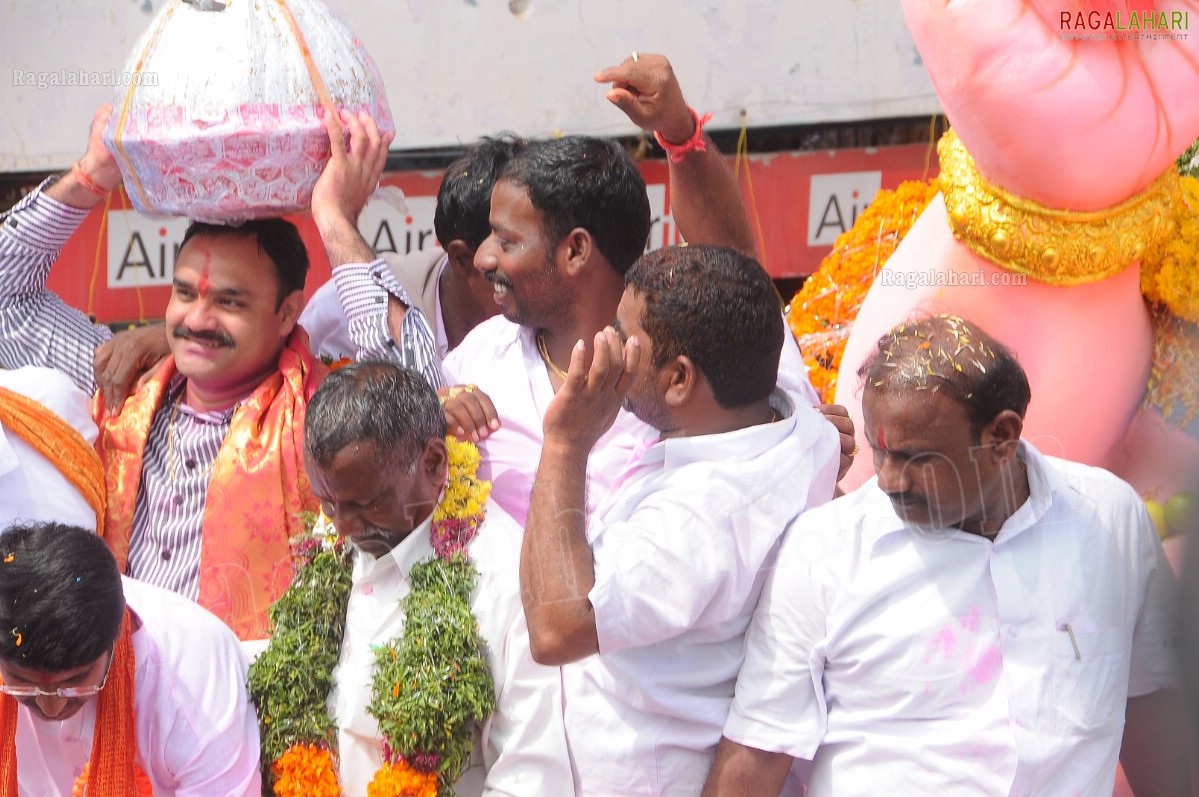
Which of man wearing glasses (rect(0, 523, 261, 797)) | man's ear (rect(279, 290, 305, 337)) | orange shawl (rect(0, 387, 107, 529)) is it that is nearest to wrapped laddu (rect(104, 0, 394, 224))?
man's ear (rect(279, 290, 305, 337))

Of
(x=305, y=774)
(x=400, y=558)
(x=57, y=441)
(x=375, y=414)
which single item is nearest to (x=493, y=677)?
(x=400, y=558)

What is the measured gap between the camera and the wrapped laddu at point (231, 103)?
2.76 meters

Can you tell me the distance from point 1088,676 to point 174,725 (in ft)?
5.07

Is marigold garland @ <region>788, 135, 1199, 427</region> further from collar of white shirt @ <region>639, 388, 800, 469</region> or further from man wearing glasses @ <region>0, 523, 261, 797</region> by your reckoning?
man wearing glasses @ <region>0, 523, 261, 797</region>

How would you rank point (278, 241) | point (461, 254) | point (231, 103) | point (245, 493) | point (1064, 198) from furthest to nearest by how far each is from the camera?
1. point (461, 254)
2. point (278, 241)
3. point (245, 493)
4. point (231, 103)
5. point (1064, 198)

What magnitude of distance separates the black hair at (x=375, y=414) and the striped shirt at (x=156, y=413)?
589mm

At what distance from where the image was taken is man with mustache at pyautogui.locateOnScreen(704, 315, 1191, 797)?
6.75 feet

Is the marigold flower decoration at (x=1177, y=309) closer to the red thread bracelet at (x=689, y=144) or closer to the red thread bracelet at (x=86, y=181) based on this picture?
the red thread bracelet at (x=689, y=144)

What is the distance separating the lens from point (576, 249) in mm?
2826

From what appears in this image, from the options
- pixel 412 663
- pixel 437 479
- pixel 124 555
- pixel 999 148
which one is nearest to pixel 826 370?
pixel 999 148

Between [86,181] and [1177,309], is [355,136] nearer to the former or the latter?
[86,181]

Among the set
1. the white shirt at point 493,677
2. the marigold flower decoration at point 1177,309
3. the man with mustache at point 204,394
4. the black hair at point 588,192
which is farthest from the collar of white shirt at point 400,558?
the marigold flower decoration at point 1177,309

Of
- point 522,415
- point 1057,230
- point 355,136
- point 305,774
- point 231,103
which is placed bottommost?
point 305,774

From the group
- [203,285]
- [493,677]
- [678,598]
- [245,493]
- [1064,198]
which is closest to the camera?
[678,598]
